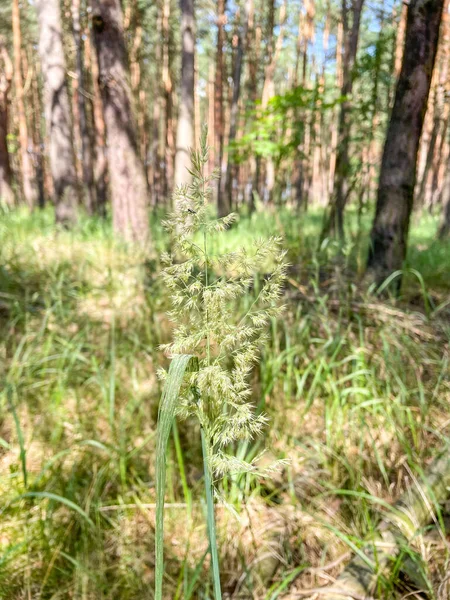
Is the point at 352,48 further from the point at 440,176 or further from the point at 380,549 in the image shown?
the point at 440,176

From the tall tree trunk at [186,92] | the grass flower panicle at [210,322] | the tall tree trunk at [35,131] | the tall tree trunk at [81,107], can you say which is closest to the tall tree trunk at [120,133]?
the tall tree trunk at [186,92]

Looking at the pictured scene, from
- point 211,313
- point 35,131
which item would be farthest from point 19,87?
point 211,313

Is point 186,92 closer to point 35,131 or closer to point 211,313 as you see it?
point 211,313

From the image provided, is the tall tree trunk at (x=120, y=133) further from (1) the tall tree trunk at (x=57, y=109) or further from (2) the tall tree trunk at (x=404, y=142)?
(2) the tall tree trunk at (x=404, y=142)

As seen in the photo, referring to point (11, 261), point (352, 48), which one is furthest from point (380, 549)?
point (352, 48)

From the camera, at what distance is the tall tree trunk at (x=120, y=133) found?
4.19m

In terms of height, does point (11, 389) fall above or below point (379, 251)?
below

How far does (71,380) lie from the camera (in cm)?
211

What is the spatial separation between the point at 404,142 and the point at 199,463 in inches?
103

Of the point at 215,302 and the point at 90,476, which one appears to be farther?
the point at 90,476

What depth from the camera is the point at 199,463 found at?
1775 mm

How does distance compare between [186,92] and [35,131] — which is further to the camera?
[35,131]

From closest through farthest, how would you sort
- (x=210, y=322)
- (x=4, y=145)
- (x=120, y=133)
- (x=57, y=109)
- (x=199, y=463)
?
(x=210, y=322) < (x=199, y=463) < (x=120, y=133) < (x=57, y=109) < (x=4, y=145)

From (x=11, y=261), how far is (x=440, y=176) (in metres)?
25.6
